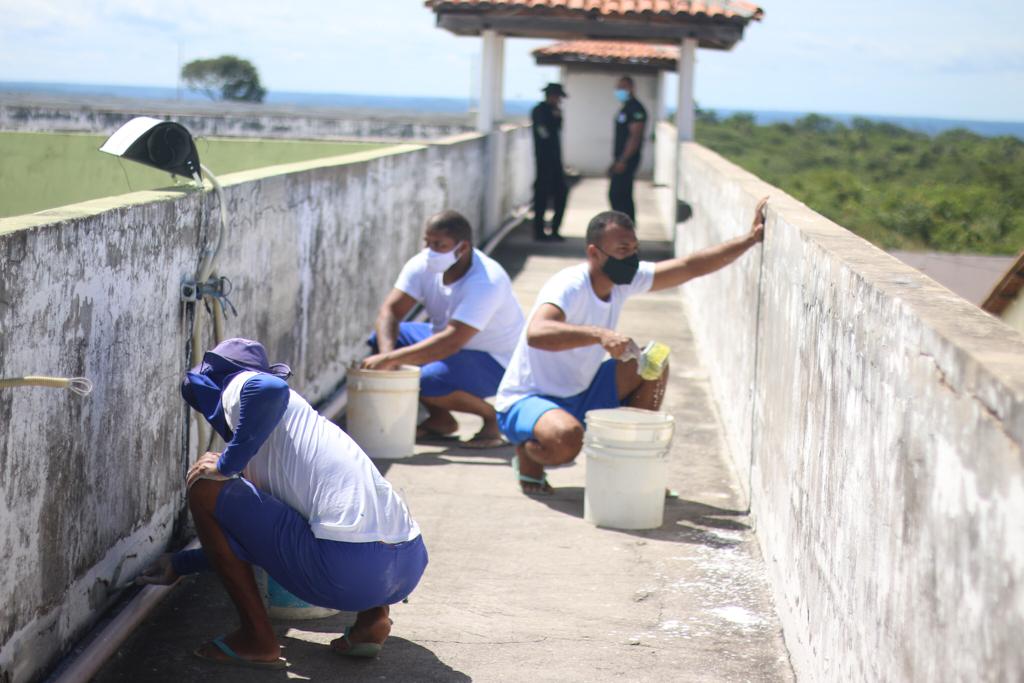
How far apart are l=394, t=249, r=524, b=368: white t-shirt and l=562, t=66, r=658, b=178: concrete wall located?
2664 centimetres

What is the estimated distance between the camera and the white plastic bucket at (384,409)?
281 inches

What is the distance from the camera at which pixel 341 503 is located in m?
4.32

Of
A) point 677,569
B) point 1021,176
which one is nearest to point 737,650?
point 677,569

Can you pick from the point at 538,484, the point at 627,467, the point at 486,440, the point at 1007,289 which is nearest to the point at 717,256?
the point at 627,467

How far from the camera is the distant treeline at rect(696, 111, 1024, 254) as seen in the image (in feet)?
137

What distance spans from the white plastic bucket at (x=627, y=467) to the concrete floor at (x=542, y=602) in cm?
10

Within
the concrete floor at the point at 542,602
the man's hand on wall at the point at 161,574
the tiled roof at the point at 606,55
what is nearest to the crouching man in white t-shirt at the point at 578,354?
the concrete floor at the point at 542,602

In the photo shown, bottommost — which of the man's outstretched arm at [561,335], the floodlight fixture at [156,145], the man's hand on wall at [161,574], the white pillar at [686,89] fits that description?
the man's hand on wall at [161,574]

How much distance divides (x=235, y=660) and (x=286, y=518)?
20.6 inches

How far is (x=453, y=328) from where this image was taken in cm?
734

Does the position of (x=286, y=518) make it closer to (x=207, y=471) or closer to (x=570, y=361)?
(x=207, y=471)

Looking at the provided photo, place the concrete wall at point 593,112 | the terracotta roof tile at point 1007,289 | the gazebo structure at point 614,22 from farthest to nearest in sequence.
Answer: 1. the concrete wall at point 593,112
2. the gazebo structure at point 614,22
3. the terracotta roof tile at point 1007,289

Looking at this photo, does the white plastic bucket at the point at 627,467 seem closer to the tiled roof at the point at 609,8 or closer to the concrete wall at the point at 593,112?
the tiled roof at the point at 609,8

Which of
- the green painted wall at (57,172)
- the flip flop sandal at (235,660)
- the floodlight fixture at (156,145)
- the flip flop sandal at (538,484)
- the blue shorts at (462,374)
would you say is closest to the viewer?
the flip flop sandal at (235,660)
